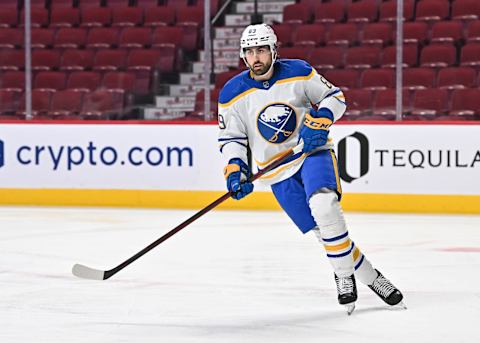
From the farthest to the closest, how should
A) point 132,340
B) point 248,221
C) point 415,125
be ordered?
point 415,125 → point 248,221 → point 132,340

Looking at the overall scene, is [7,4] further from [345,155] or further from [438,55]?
[438,55]

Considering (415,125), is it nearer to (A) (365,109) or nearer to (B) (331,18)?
(A) (365,109)

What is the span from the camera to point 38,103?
9.27 meters

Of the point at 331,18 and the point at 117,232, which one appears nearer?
the point at 117,232

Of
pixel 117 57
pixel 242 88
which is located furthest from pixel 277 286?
pixel 117 57

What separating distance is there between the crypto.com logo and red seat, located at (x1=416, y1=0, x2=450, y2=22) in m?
1.47

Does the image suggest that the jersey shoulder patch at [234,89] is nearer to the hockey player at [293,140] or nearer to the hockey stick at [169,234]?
the hockey player at [293,140]

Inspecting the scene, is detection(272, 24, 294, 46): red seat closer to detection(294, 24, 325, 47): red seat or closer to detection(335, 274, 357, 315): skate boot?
detection(294, 24, 325, 47): red seat

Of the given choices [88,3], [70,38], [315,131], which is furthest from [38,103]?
[315,131]

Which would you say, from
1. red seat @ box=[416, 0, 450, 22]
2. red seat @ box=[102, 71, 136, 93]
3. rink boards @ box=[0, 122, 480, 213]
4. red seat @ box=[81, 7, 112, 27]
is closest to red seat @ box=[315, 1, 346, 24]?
red seat @ box=[416, 0, 450, 22]

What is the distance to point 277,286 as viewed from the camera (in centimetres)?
508

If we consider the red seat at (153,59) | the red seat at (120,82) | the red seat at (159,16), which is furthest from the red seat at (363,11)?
the red seat at (120,82)

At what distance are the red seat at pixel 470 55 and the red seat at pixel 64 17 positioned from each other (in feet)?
12.5

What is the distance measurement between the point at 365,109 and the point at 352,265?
14.4 ft
